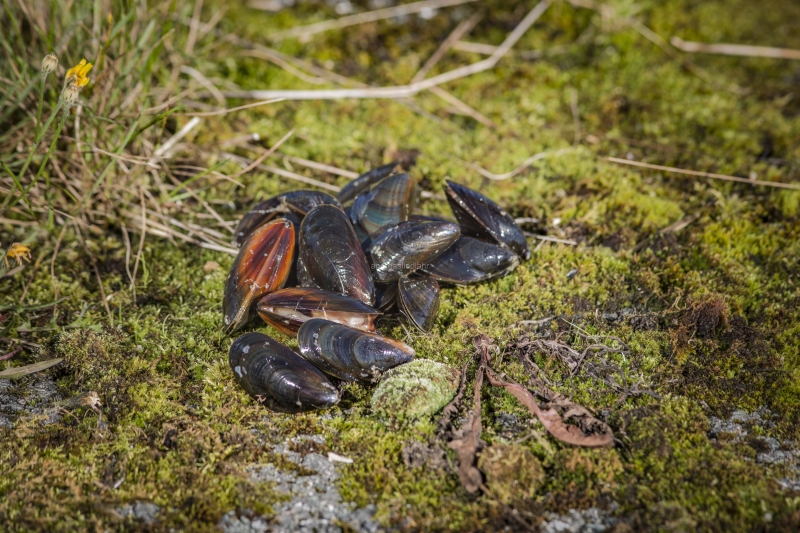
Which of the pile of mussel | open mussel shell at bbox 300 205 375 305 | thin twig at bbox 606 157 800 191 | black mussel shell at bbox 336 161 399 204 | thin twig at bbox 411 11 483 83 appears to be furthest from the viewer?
thin twig at bbox 411 11 483 83

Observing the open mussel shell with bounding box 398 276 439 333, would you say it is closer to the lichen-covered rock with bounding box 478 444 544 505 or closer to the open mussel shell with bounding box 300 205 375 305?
the open mussel shell with bounding box 300 205 375 305

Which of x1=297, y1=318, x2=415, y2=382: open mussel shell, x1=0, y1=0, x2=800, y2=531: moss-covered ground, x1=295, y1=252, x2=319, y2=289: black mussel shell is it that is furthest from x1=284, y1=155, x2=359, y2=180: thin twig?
x1=297, y1=318, x2=415, y2=382: open mussel shell

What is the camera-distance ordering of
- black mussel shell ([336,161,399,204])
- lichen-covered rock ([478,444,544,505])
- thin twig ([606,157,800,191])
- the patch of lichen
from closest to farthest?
the patch of lichen → lichen-covered rock ([478,444,544,505]) → black mussel shell ([336,161,399,204]) → thin twig ([606,157,800,191])

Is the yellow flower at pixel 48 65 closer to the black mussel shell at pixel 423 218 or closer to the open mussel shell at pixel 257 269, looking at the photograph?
the open mussel shell at pixel 257 269

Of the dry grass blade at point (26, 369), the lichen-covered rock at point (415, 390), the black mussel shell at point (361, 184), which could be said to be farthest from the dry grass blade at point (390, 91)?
the lichen-covered rock at point (415, 390)

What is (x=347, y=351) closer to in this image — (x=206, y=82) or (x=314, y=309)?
(x=314, y=309)

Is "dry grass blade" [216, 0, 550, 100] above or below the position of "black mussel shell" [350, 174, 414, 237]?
above
